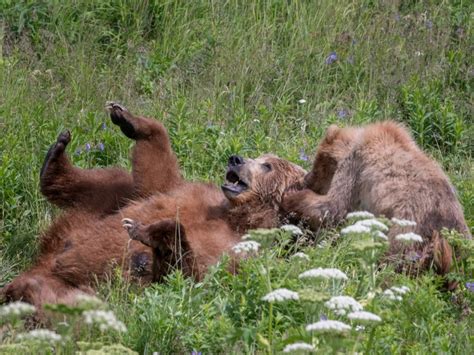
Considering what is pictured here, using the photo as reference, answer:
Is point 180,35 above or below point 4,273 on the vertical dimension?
above

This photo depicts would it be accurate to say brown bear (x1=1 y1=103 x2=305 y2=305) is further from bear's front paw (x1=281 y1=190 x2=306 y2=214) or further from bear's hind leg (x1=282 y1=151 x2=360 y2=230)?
bear's hind leg (x1=282 y1=151 x2=360 y2=230)

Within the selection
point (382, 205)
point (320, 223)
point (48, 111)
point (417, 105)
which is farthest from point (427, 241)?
point (48, 111)

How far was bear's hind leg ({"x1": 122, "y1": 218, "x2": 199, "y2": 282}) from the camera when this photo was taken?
244 inches

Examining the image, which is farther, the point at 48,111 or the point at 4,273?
the point at 48,111

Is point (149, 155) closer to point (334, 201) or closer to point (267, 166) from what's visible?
point (267, 166)

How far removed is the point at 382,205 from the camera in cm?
630

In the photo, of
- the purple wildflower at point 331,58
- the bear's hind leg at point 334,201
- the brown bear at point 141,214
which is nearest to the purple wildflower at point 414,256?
the bear's hind leg at point 334,201

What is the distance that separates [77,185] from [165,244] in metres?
1.38

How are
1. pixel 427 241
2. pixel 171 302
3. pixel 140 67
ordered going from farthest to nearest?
pixel 140 67, pixel 427 241, pixel 171 302

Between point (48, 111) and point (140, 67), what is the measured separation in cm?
123

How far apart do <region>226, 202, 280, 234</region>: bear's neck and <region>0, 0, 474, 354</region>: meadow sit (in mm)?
387

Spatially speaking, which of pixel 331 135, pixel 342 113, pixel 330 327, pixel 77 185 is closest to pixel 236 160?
pixel 331 135

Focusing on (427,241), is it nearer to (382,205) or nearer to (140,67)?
(382,205)

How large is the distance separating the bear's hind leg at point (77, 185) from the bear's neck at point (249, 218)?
2.51 ft
